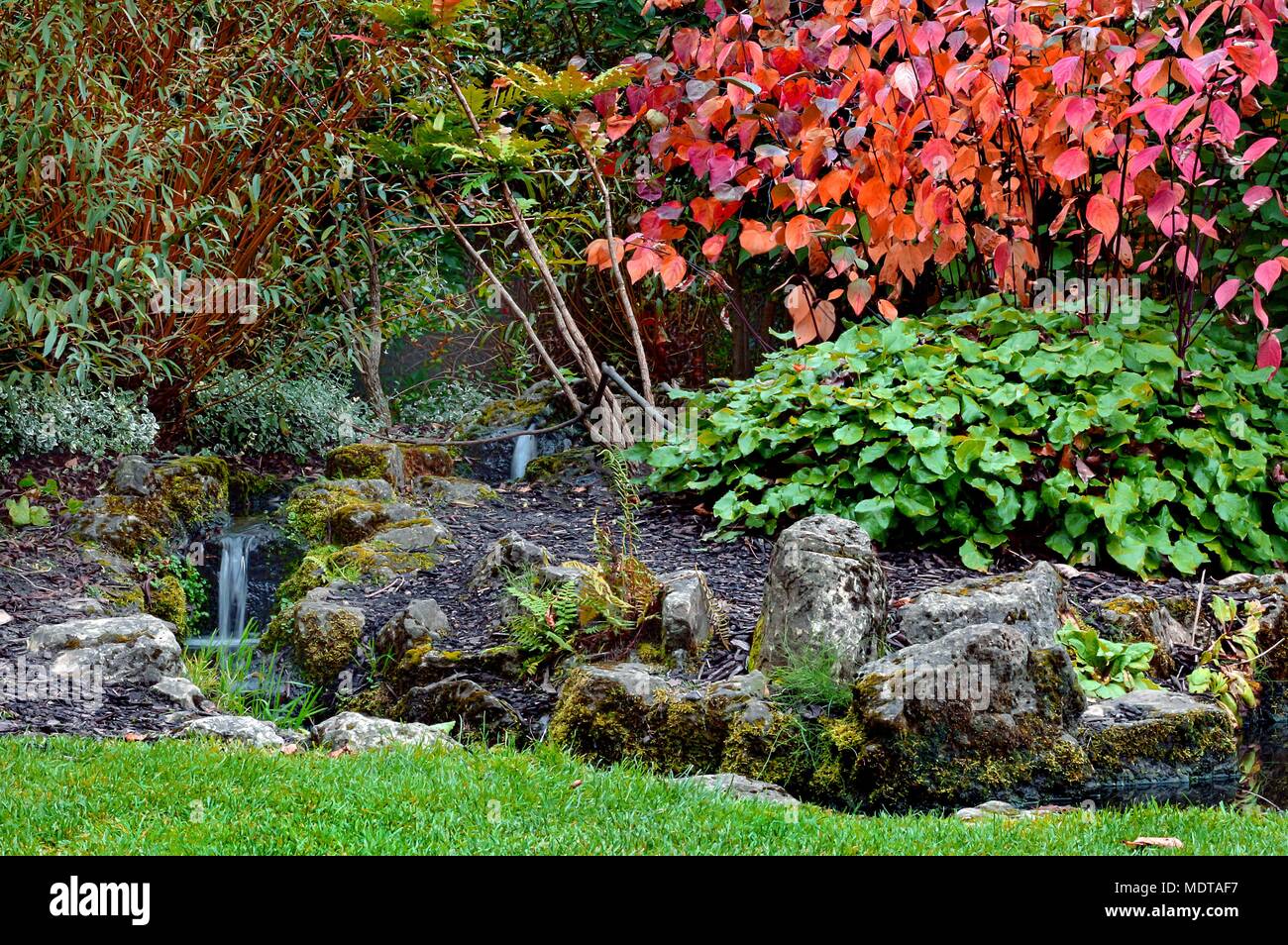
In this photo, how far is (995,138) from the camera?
530 cm

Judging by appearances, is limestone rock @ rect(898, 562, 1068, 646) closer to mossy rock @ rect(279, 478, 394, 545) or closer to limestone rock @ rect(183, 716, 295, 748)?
limestone rock @ rect(183, 716, 295, 748)

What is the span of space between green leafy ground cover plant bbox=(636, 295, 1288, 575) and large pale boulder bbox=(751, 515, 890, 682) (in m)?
1.00

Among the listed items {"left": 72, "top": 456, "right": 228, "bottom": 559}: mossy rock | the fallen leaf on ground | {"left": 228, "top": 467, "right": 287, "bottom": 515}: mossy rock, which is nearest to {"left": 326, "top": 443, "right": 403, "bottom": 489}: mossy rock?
{"left": 228, "top": 467, "right": 287, "bottom": 515}: mossy rock

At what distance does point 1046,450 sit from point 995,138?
1464mm

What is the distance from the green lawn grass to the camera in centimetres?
252

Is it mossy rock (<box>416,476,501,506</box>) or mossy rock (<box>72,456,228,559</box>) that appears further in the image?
mossy rock (<box>416,476,501,506</box>)

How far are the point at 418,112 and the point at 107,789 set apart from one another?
173 inches

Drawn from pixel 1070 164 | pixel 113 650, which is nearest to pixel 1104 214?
pixel 1070 164

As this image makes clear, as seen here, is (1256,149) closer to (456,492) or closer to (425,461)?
(456,492)

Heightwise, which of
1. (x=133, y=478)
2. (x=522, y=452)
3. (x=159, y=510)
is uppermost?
(x=522, y=452)

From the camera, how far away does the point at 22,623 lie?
4.60m

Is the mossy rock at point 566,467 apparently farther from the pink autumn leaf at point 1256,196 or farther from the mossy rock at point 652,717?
the pink autumn leaf at point 1256,196

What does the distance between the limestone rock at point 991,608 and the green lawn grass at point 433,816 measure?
906mm

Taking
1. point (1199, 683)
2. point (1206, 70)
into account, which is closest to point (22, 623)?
point (1199, 683)
